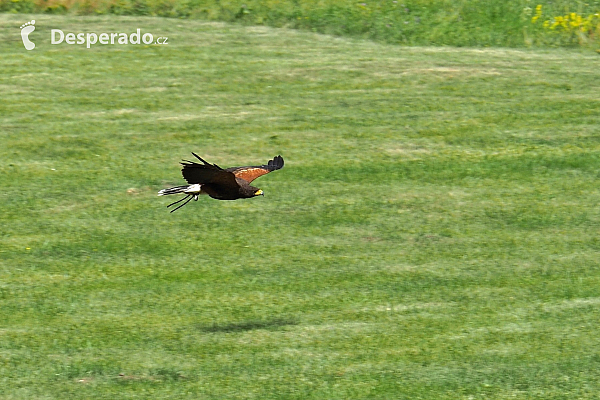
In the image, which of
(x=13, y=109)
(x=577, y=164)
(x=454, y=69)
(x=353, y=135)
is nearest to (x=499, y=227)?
(x=577, y=164)

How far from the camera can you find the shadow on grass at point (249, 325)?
12031 mm

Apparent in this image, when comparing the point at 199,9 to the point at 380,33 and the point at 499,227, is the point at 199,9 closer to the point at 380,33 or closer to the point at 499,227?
the point at 380,33

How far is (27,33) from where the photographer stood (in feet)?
77.8

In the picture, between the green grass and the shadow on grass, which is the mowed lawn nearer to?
the shadow on grass

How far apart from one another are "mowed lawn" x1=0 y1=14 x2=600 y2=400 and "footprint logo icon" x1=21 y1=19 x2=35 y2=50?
0.49ft

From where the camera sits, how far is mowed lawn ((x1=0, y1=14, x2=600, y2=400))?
1123 centimetres

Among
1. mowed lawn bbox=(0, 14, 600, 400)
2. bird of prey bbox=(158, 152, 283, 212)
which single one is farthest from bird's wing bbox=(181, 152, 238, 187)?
mowed lawn bbox=(0, 14, 600, 400)

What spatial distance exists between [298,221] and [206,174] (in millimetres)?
7525

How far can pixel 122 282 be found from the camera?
13172mm

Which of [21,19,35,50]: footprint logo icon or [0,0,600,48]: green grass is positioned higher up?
[0,0,600,48]: green grass

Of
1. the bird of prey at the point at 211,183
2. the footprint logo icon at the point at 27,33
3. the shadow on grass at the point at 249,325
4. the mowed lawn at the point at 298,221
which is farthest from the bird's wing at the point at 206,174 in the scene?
the footprint logo icon at the point at 27,33

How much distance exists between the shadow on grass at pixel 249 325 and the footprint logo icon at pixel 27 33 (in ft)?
41.6

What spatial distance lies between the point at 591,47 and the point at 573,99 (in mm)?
3431

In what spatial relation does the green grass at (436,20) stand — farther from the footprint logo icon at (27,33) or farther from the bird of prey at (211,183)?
the bird of prey at (211,183)
